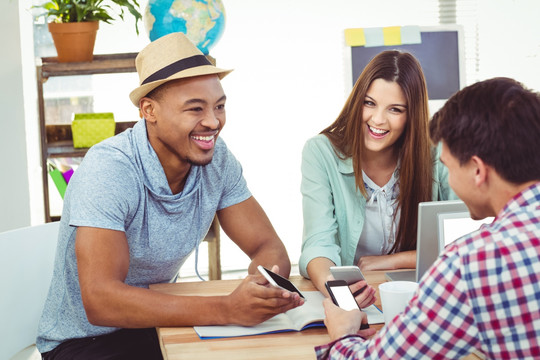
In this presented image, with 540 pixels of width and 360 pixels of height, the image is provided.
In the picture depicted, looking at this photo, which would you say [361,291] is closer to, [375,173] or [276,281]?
[276,281]

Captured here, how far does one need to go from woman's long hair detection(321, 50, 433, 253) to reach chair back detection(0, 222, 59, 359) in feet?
3.15

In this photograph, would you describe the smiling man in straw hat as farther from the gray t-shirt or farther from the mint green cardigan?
the mint green cardigan

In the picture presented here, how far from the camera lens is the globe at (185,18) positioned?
2814 mm

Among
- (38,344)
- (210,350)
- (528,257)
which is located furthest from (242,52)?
(528,257)

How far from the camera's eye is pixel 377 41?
2.89m

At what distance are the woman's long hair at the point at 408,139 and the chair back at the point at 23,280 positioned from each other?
0.96 meters

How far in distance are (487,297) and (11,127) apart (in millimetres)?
2895

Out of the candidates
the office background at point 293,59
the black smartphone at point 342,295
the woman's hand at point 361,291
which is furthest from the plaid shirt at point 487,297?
the office background at point 293,59

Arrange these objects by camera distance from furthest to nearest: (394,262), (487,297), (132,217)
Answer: (394,262)
(132,217)
(487,297)

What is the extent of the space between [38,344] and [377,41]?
1938mm

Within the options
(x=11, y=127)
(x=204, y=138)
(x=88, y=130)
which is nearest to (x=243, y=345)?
(x=204, y=138)

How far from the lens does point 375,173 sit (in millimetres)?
2092

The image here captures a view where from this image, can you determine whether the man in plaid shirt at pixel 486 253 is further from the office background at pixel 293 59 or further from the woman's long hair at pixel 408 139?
the office background at pixel 293 59

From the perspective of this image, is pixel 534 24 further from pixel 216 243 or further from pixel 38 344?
pixel 38 344
